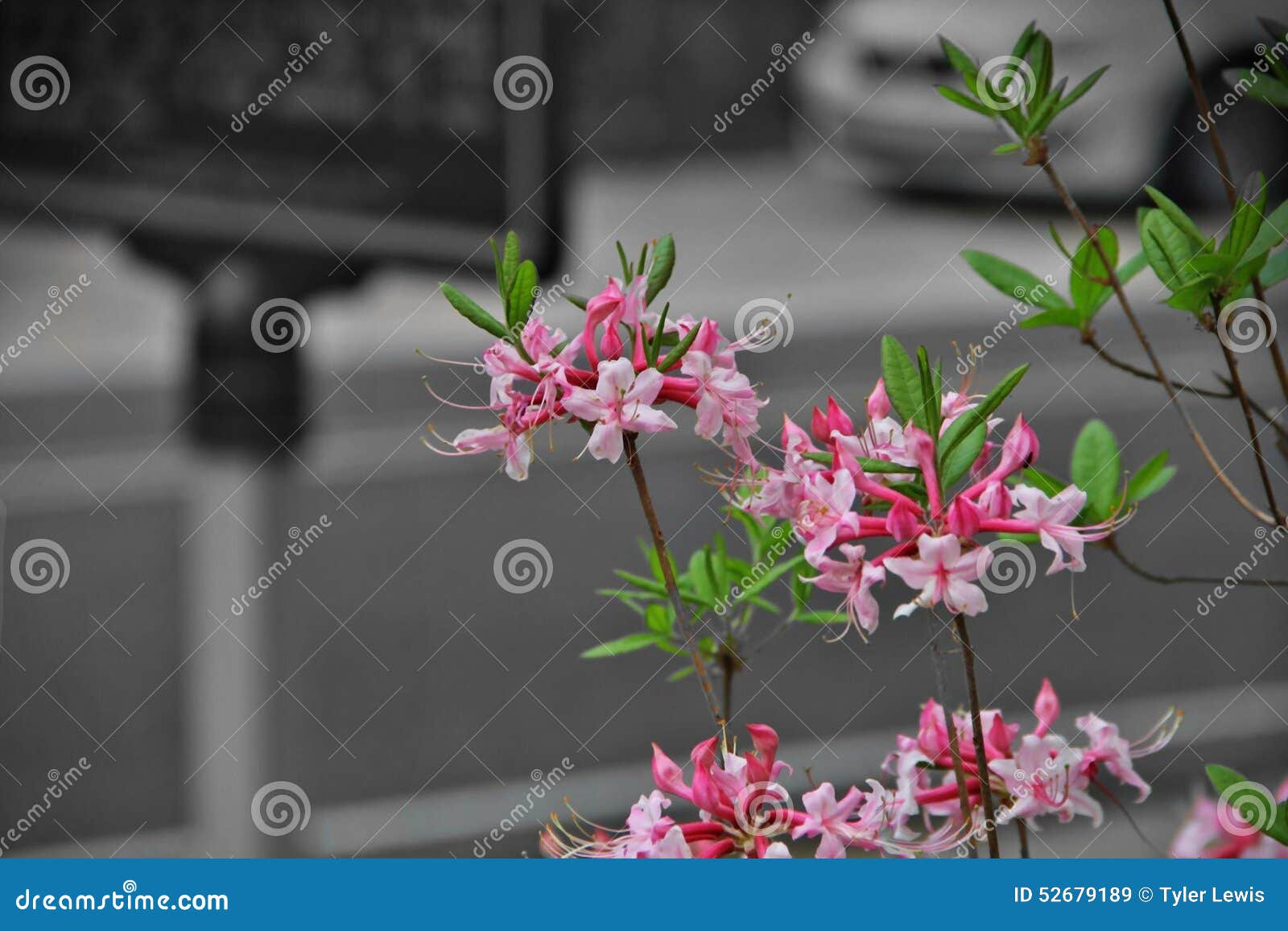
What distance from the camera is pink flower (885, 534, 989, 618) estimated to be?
0.39 m

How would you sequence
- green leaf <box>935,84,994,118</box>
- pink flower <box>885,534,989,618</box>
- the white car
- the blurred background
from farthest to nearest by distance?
1. the white car
2. the blurred background
3. green leaf <box>935,84,994,118</box>
4. pink flower <box>885,534,989,618</box>

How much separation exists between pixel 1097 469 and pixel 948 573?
0.20 m

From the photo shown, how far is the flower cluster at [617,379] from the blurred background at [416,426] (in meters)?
0.35

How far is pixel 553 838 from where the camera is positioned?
45cm

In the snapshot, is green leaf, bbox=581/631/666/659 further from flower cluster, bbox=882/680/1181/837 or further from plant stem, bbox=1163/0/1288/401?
plant stem, bbox=1163/0/1288/401

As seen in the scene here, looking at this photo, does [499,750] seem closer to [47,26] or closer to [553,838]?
[47,26]

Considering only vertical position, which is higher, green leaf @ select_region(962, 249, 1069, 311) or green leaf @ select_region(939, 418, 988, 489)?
green leaf @ select_region(962, 249, 1069, 311)

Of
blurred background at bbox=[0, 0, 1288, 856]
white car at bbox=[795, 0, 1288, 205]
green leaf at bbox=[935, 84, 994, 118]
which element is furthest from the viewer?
white car at bbox=[795, 0, 1288, 205]

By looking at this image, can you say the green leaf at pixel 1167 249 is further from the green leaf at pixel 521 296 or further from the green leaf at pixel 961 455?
the green leaf at pixel 521 296

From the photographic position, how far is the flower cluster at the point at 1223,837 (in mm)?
511

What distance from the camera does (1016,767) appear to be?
46 centimetres

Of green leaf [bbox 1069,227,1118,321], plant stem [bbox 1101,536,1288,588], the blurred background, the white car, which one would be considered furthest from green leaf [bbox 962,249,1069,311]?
the white car

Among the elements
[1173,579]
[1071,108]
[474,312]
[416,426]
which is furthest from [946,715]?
[1071,108]

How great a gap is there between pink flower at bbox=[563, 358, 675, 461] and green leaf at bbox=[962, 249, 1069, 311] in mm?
201
